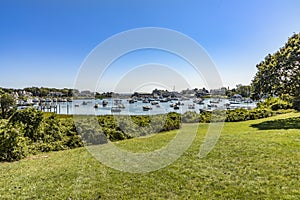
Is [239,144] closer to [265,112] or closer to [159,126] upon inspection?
[159,126]

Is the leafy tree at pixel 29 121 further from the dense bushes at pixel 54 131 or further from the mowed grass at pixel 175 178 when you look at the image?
the mowed grass at pixel 175 178

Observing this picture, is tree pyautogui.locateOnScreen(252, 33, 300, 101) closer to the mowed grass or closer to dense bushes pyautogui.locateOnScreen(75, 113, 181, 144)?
dense bushes pyautogui.locateOnScreen(75, 113, 181, 144)

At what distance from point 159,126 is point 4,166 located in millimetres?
8562

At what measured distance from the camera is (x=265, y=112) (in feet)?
62.0

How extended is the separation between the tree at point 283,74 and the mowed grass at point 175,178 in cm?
900

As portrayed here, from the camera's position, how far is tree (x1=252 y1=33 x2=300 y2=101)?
14477 mm

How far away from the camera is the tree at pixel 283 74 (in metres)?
14.5

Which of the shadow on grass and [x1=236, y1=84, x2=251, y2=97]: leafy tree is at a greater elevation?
[x1=236, y1=84, x2=251, y2=97]: leafy tree

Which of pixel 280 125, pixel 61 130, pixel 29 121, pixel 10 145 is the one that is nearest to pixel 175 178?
pixel 10 145

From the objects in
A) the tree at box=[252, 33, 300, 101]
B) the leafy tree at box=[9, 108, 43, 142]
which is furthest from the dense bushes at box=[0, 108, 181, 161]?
the tree at box=[252, 33, 300, 101]

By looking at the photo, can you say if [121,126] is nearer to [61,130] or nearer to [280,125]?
[61,130]

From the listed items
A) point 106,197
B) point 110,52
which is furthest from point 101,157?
point 110,52

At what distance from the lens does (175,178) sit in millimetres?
4969

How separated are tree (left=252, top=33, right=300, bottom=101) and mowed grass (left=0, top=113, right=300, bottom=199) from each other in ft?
29.5
